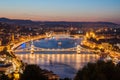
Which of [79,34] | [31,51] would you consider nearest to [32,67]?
[31,51]

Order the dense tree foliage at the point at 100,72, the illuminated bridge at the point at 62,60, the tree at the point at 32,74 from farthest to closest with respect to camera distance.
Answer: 1. the illuminated bridge at the point at 62,60
2. the tree at the point at 32,74
3. the dense tree foliage at the point at 100,72

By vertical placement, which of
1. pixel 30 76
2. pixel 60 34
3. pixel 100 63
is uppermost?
pixel 100 63

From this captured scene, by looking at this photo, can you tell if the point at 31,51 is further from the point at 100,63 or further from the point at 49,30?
the point at 49,30

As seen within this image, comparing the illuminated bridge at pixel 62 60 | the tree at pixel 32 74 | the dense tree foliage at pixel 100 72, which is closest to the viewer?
the dense tree foliage at pixel 100 72

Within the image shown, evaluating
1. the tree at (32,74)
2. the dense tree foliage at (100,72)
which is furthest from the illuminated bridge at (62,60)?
the dense tree foliage at (100,72)

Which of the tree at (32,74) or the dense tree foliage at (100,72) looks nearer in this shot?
the dense tree foliage at (100,72)

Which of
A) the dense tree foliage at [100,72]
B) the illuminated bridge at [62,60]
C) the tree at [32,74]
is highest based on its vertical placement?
the dense tree foliage at [100,72]

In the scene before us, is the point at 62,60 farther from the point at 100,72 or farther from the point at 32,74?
the point at 100,72

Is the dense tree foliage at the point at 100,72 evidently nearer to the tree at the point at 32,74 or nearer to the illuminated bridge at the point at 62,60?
the tree at the point at 32,74
